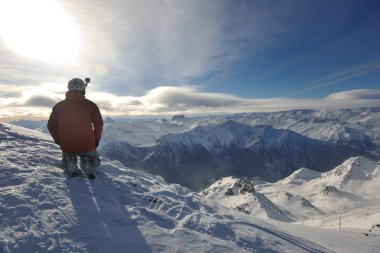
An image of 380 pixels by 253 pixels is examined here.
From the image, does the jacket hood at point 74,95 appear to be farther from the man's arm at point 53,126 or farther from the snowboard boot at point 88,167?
the snowboard boot at point 88,167

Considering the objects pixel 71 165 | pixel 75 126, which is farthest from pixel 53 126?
pixel 71 165

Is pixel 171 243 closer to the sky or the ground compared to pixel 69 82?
closer to the ground

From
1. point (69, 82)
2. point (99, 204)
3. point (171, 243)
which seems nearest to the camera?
point (171, 243)

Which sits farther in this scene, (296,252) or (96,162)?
(96,162)

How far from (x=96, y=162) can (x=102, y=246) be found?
4.97 metres

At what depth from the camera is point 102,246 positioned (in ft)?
23.5

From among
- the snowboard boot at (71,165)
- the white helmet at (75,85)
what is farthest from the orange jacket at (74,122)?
the snowboard boot at (71,165)

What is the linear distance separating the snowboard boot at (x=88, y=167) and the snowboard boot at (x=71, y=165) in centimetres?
33

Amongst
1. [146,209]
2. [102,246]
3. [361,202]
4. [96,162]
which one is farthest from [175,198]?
[361,202]

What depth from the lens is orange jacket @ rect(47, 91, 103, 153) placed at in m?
10.9

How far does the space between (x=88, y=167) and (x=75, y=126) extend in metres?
1.53

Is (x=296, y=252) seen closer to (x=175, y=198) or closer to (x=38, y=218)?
(x=175, y=198)

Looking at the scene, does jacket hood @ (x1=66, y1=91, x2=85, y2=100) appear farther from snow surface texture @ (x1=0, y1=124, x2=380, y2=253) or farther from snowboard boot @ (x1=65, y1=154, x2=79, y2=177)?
snow surface texture @ (x1=0, y1=124, x2=380, y2=253)

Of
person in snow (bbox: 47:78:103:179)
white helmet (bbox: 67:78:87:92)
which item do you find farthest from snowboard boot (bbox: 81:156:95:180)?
white helmet (bbox: 67:78:87:92)
